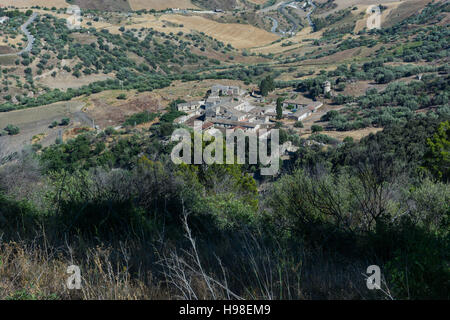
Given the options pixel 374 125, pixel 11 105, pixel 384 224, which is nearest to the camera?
pixel 384 224

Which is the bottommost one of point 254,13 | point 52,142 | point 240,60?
point 52,142

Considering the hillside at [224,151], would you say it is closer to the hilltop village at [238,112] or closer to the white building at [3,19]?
the hilltop village at [238,112]

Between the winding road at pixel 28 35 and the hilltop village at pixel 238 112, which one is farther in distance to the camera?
the winding road at pixel 28 35

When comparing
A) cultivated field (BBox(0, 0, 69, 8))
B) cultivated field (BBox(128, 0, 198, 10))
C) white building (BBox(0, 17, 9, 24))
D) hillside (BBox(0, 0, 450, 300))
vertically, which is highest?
cultivated field (BBox(128, 0, 198, 10))

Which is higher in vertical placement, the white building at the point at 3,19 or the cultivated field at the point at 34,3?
the cultivated field at the point at 34,3

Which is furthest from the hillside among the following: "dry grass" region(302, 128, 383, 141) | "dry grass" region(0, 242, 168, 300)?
"dry grass" region(302, 128, 383, 141)

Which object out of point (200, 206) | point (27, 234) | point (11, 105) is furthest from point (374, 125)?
point (11, 105)

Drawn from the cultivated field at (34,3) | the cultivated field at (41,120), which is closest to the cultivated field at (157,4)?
the cultivated field at (34,3)

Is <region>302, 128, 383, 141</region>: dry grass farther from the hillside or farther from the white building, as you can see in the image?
the white building

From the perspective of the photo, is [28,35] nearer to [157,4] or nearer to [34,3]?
[34,3]

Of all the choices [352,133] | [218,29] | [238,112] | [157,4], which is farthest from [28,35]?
[352,133]

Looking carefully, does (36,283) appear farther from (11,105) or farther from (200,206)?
(11,105)
